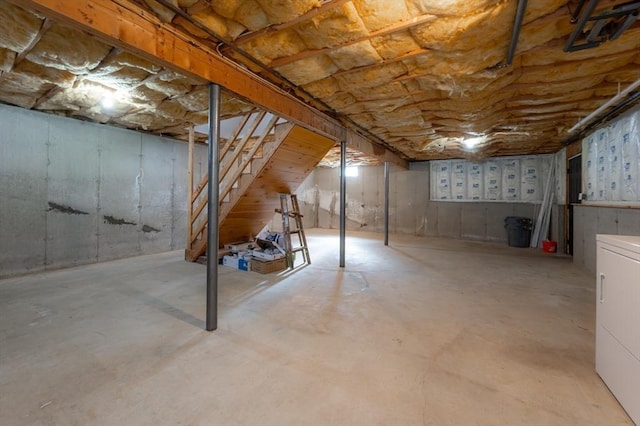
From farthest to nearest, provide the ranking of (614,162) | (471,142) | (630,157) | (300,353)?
(471,142)
(614,162)
(630,157)
(300,353)

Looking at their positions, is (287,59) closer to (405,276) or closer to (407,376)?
(407,376)

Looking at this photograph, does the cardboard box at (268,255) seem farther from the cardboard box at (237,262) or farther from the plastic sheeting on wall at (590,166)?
the plastic sheeting on wall at (590,166)

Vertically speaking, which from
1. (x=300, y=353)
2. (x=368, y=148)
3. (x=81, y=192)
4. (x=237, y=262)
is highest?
(x=368, y=148)

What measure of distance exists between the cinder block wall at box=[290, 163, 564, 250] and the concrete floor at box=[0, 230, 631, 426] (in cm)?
403

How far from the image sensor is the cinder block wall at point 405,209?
7.31m

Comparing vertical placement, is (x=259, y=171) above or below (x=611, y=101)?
below

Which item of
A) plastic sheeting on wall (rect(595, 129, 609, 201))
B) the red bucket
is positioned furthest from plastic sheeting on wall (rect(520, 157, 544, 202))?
plastic sheeting on wall (rect(595, 129, 609, 201))

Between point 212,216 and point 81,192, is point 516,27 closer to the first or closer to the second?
point 212,216

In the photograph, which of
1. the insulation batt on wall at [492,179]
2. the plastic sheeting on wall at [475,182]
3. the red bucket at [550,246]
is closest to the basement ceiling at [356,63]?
the red bucket at [550,246]

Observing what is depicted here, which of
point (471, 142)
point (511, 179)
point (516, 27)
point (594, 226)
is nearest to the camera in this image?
point (516, 27)

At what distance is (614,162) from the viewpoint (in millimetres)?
3639

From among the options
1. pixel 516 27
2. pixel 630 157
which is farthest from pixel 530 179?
A: pixel 516 27

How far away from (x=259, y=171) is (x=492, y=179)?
634 centimetres

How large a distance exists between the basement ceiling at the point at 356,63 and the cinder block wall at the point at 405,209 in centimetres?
355
